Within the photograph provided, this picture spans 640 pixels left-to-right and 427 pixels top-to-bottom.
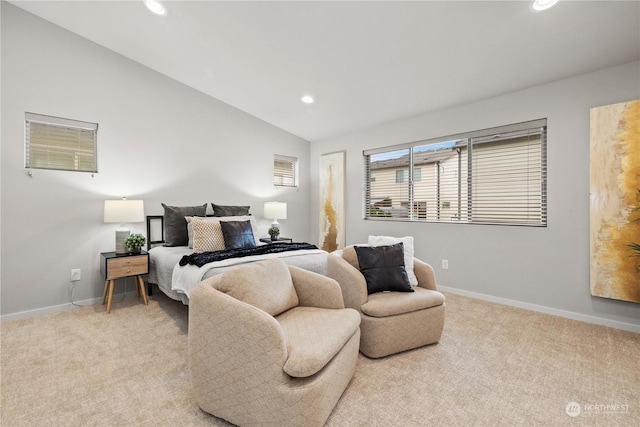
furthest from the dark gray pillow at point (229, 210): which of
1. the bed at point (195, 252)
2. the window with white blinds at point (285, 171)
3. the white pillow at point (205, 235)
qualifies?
the window with white blinds at point (285, 171)

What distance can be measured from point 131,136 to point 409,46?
11.4 ft

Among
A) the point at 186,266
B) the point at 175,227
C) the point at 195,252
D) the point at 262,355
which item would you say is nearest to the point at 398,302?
the point at 262,355

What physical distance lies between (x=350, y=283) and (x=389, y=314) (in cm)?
37

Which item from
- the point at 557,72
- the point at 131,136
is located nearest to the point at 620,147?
the point at 557,72

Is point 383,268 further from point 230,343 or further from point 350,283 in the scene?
point 230,343

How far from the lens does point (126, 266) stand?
129 inches

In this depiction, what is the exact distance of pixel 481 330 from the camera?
9.14 ft

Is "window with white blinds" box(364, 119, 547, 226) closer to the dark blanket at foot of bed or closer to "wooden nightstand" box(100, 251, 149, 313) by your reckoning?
the dark blanket at foot of bed

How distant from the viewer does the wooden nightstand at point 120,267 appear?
3.19 meters

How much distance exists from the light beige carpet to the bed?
1.73 feet

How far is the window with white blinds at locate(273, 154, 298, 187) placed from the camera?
215 inches

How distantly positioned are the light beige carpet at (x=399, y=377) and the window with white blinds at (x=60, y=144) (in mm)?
1708

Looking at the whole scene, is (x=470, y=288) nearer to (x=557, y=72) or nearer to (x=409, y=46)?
(x=557, y=72)

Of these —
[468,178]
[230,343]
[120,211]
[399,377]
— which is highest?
[468,178]
